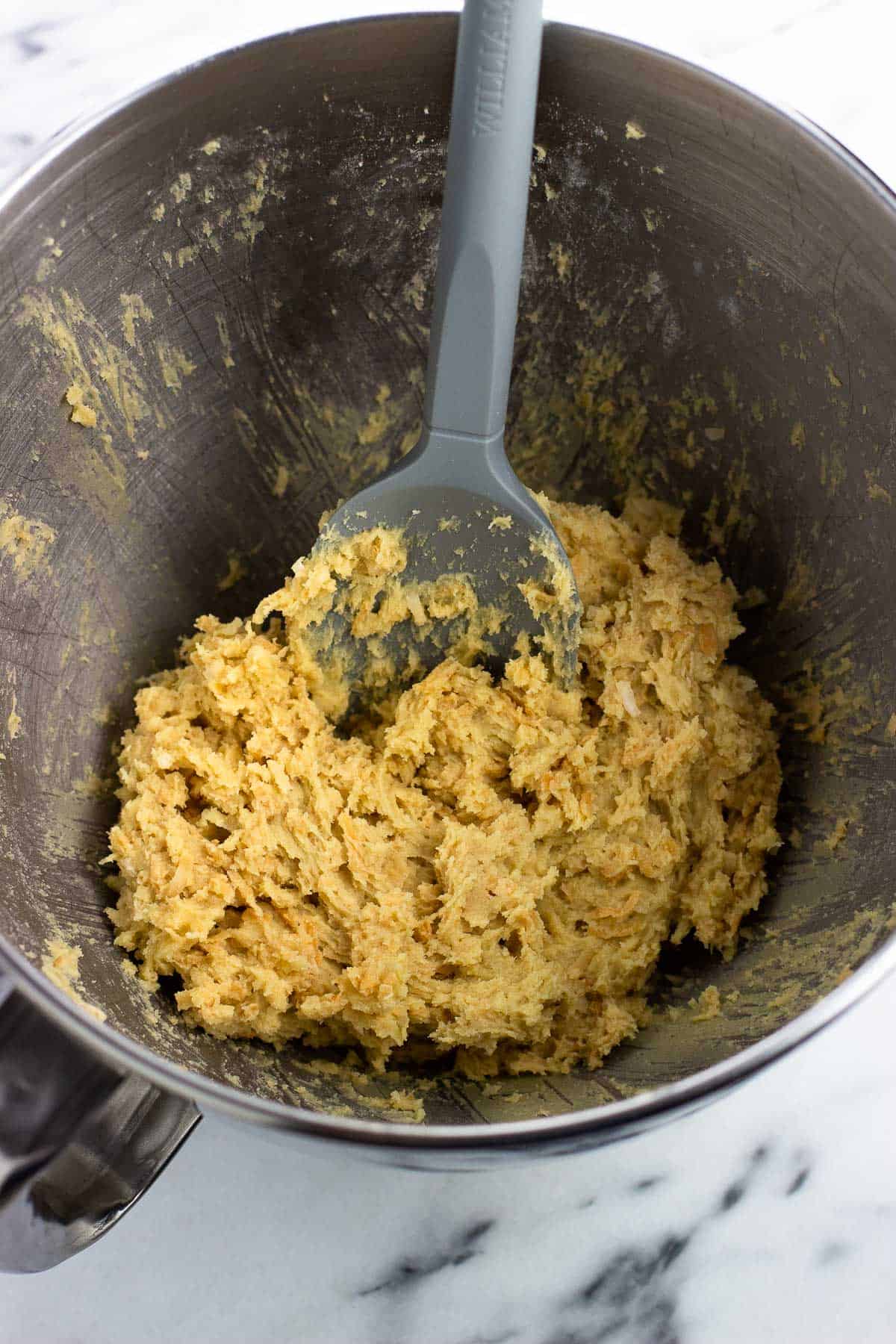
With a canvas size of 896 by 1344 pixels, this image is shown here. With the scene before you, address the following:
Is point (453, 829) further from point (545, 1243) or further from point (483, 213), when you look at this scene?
point (483, 213)

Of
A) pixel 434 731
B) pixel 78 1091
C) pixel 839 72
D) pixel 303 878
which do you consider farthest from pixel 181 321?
pixel 839 72

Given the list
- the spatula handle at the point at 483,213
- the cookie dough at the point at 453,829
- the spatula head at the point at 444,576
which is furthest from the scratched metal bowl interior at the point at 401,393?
the spatula head at the point at 444,576

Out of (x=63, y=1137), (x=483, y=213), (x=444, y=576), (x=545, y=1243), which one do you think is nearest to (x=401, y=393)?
(x=444, y=576)

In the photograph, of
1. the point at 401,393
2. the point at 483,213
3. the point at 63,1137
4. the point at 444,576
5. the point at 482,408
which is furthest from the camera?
the point at 401,393

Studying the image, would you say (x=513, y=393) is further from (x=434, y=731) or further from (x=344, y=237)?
(x=434, y=731)

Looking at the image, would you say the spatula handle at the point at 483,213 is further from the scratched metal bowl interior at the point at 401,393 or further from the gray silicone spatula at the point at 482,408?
the scratched metal bowl interior at the point at 401,393

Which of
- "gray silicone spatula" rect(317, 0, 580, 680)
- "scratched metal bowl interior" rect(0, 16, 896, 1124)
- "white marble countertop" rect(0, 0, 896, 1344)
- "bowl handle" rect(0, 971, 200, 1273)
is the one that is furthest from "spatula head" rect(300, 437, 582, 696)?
"bowl handle" rect(0, 971, 200, 1273)
